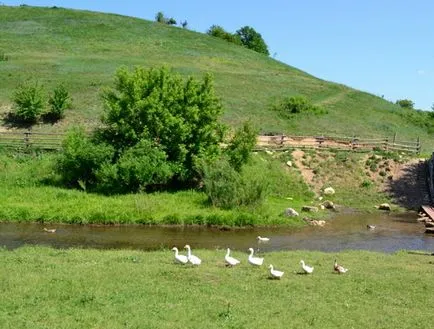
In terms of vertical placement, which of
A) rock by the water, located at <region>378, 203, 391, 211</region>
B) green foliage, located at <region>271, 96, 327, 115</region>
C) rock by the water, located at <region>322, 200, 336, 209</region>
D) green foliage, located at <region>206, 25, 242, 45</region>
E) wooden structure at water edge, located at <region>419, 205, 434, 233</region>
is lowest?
rock by the water, located at <region>322, 200, 336, 209</region>

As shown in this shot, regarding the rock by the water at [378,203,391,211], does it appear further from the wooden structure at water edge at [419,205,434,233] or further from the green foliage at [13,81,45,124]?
the green foliage at [13,81,45,124]

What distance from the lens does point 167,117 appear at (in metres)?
42.5

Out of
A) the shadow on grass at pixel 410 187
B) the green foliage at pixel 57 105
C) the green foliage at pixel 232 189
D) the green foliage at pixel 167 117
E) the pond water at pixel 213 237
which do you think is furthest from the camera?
the green foliage at pixel 57 105

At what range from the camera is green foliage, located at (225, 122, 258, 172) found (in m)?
44.5

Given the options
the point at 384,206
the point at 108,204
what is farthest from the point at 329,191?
the point at 108,204

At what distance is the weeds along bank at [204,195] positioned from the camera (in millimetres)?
35344

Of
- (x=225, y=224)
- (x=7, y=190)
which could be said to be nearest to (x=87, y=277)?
(x=225, y=224)

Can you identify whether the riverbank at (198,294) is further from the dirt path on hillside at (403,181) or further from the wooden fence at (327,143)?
the wooden fence at (327,143)

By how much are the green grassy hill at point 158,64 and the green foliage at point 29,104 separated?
1490 millimetres

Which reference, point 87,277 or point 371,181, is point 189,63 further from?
point 87,277

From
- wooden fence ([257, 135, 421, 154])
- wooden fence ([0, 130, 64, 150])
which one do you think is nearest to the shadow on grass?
wooden fence ([257, 135, 421, 154])

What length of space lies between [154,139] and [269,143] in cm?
1476

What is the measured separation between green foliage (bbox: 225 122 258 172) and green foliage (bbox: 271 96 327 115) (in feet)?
90.2

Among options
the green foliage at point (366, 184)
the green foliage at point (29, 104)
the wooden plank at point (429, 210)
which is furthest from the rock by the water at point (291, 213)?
the green foliage at point (29, 104)
